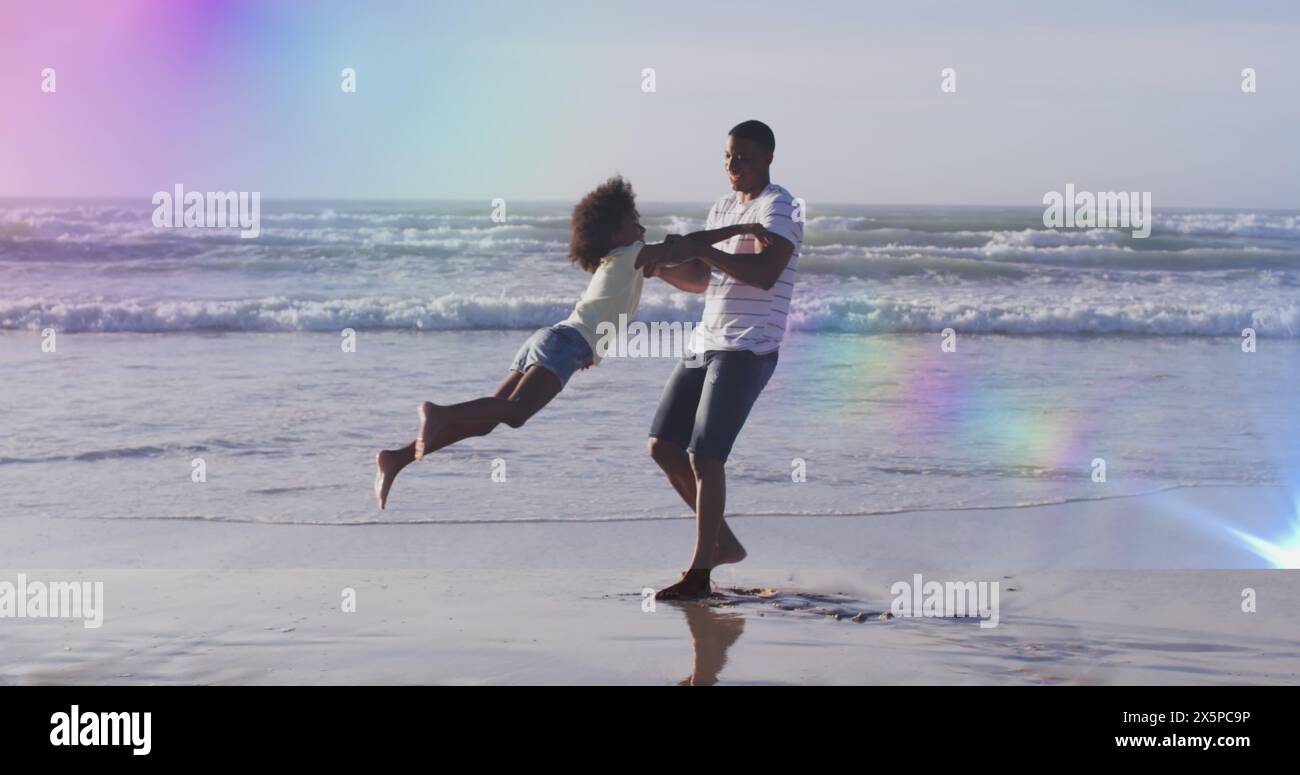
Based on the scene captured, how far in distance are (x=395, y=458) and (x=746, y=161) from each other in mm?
1743

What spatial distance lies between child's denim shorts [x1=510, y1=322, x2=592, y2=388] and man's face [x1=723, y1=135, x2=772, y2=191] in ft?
2.74

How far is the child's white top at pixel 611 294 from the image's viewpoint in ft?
16.9

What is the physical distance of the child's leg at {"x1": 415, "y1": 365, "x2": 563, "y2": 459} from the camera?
16.5 ft

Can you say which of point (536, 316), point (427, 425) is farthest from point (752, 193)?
point (536, 316)

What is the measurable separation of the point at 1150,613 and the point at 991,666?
1.11 meters

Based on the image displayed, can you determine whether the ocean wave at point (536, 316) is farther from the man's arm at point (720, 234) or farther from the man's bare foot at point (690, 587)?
the man's arm at point (720, 234)

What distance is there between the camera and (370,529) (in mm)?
6625

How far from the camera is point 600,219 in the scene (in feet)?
16.8

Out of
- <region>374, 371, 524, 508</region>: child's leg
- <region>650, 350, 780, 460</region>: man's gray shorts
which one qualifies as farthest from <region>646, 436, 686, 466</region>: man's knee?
<region>374, 371, 524, 508</region>: child's leg

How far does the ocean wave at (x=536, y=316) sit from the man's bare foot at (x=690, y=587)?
10.7m

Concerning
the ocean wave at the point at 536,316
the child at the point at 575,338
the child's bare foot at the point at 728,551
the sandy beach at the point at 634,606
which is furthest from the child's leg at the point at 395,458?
the ocean wave at the point at 536,316

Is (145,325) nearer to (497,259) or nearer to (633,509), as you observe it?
(497,259)

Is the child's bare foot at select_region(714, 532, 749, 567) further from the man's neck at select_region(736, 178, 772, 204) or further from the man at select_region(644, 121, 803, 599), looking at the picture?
the man's neck at select_region(736, 178, 772, 204)
